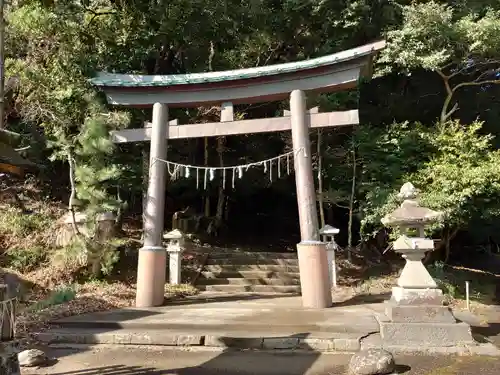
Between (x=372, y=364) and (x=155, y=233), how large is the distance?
19.2ft

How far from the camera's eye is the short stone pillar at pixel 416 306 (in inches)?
254

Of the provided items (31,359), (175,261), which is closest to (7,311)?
(31,359)

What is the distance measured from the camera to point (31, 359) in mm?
5508

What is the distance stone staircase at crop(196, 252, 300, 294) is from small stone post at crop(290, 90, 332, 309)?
9.88ft

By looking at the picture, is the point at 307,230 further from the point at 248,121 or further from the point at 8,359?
the point at 8,359

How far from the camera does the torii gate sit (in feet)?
30.1

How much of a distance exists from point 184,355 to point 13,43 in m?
10.9

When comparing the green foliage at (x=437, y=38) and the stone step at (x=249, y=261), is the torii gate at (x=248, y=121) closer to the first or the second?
the stone step at (x=249, y=261)

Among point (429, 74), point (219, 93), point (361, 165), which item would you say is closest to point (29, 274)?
point (219, 93)

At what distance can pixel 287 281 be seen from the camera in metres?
12.5

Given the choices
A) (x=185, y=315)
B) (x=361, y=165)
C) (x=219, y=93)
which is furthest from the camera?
(x=361, y=165)

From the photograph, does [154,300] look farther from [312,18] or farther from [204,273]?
[312,18]

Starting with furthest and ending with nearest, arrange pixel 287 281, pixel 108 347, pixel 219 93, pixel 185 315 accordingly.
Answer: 1. pixel 287 281
2. pixel 219 93
3. pixel 185 315
4. pixel 108 347

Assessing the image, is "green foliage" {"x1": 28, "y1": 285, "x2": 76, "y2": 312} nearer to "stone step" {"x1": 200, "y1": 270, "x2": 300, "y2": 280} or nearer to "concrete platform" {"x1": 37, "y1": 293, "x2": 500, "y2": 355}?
"concrete platform" {"x1": 37, "y1": 293, "x2": 500, "y2": 355}
